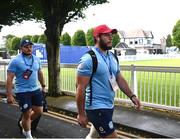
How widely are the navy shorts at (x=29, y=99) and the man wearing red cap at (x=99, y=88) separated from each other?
2.39m

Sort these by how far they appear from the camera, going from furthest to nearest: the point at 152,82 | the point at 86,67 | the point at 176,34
Answer: the point at 176,34, the point at 152,82, the point at 86,67

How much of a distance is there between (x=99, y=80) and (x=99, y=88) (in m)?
0.10

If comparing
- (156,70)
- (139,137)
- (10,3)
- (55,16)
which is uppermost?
(10,3)

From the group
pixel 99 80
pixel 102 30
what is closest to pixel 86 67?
pixel 99 80

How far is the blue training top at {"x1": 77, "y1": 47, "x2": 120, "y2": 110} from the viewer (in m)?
4.29

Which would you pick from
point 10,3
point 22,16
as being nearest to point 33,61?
point 10,3

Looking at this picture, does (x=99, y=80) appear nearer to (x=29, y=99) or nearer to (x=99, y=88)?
(x=99, y=88)

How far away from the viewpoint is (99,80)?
438 centimetres

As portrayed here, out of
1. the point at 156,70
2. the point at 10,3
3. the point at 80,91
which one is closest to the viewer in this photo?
the point at 80,91

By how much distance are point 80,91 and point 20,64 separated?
2.61 metres

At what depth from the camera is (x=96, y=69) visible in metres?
4.31

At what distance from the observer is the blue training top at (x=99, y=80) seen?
429cm

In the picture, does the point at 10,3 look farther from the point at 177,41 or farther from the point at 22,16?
the point at 177,41

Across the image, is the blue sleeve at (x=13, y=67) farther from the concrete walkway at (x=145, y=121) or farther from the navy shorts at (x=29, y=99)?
the concrete walkway at (x=145, y=121)
